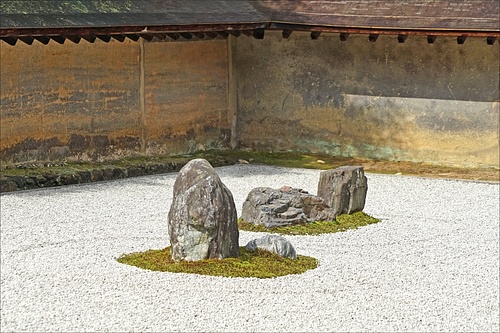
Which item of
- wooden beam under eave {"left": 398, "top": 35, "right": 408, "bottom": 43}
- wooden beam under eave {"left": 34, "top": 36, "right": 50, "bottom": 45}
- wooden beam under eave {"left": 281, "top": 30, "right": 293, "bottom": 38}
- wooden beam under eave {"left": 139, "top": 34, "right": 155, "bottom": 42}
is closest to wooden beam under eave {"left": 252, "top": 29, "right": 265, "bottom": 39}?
wooden beam under eave {"left": 281, "top": 30, "right": 293, "bottom": 38}

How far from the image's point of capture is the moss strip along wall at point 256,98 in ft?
62.5

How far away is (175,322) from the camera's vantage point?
10547 millimetres

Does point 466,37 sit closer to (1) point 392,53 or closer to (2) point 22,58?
(1) point 392,53

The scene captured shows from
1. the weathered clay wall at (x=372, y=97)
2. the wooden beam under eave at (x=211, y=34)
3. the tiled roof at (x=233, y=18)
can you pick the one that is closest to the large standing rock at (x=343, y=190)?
the tiled roof at (x=233, y=18)

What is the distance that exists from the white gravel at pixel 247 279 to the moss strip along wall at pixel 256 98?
2189 millimetres

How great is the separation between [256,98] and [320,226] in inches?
288

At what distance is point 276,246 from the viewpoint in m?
13.2

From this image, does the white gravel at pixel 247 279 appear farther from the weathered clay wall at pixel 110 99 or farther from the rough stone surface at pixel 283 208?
the weathered clay wall at pixel 110 99

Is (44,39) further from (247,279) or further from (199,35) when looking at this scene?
(247,279)

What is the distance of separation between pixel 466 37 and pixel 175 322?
1071 cm

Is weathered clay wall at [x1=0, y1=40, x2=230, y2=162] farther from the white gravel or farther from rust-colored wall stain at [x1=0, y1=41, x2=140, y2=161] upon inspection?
the white gravel

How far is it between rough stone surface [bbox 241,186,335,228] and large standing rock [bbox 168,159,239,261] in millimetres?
2345

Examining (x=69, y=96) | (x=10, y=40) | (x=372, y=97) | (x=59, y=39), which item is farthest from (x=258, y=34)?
(x=10, y=40)

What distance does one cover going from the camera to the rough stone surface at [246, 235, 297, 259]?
43.1ft
